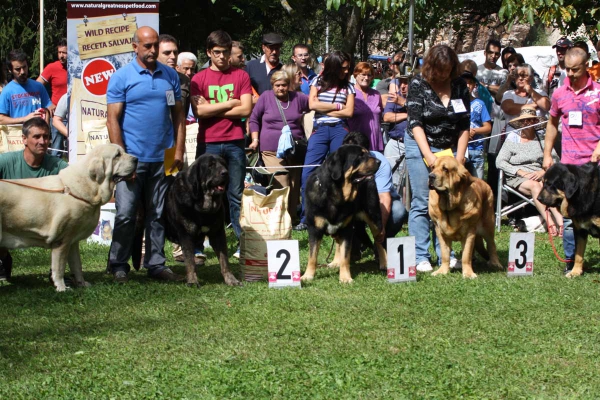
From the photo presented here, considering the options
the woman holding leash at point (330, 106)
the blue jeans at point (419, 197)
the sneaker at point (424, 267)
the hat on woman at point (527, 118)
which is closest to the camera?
the blue jeans at point (419, 197)

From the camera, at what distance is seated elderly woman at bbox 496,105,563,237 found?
10.4 m

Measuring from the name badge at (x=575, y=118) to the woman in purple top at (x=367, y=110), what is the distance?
2.50 m

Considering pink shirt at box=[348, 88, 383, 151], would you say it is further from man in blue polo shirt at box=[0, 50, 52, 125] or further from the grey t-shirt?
man in blue polo shirt at box=[0, 50, 52, 125]

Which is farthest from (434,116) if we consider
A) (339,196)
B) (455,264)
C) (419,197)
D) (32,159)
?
(32,159)

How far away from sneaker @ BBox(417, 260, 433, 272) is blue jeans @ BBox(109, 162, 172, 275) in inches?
97.8

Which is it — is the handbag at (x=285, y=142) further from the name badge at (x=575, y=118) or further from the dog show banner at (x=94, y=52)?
the name badge at (x=575, y=118)

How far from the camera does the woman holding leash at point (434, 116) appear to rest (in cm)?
731

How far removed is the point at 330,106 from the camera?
29.7 ft

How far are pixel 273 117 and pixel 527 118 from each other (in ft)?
10.9

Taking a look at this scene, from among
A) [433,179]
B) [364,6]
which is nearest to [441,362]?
[433,179]

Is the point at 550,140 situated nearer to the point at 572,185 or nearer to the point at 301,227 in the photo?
the point at 572,185

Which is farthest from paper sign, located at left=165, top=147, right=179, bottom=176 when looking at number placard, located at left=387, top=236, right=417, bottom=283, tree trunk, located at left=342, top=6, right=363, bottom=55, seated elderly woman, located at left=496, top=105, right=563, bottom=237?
tree trunk, located at left=342, top=6, right=363, bottom=55

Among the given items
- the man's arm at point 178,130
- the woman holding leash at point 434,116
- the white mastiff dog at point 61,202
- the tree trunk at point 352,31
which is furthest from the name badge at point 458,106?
the tree trunk at point 352,31

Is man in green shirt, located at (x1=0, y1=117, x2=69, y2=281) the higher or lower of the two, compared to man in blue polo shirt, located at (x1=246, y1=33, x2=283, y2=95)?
lower
